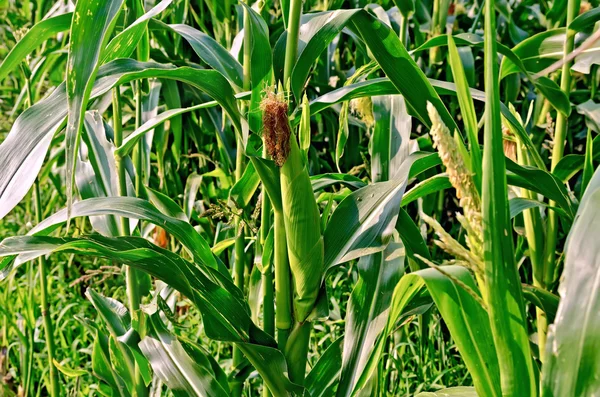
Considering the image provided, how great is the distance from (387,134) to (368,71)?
103 millimetres

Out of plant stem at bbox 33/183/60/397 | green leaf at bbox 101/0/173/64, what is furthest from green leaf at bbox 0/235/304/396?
plant stem at bbox 33/183/60/397

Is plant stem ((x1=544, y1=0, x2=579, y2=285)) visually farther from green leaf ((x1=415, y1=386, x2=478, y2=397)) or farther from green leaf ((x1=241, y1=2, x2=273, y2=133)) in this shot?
green leaf ((x1=241, y1=2, x2=273, y2=133))

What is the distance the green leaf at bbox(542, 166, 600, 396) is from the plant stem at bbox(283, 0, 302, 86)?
405 mm

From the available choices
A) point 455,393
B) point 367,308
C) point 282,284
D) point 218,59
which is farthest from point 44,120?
point 455,393

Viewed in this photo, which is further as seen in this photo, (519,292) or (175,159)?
(175,159)

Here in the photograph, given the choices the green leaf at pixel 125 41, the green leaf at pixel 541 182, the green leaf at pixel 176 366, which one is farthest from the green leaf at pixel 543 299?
the green leaf at pixel 125 41

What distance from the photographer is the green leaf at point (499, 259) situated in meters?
0.62

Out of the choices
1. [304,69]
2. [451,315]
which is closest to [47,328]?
[304,69]

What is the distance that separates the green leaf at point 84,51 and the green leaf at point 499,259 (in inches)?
15.5

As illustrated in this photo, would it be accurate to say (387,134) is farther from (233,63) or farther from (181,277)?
(181,277)

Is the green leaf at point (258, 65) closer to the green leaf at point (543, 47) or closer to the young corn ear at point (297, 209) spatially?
the young corn ear at point (297, 209)

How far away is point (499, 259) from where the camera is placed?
635mm

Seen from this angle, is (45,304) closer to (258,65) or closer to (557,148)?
(258,65)

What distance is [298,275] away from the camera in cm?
89
